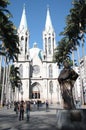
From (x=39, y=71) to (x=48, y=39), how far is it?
39.5 ft

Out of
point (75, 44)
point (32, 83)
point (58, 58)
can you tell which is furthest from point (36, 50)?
point (75, 44)

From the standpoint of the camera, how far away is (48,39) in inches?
3169

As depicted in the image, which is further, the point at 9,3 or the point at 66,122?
the point at 9,3

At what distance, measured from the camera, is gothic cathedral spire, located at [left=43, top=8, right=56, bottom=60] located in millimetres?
78125

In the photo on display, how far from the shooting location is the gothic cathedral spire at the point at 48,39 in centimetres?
7812

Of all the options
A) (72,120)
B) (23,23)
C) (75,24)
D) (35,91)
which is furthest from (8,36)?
(23,23)

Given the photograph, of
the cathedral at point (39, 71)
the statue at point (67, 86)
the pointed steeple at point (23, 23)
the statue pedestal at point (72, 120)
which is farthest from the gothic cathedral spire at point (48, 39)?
the statue pedestal at point (72, 120)

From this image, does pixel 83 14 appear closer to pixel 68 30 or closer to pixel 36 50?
pixel 68 30

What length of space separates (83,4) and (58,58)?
2329cm

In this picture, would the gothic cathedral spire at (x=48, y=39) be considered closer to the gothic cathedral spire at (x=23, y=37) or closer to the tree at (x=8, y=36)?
the gothic cathedral spire at (x=23, y=37)

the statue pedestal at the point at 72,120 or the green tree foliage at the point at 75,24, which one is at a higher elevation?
the green tree foliage at the point at 75,24

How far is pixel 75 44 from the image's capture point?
46.6m

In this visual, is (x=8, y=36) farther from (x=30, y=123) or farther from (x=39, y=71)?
(x=39, y=71)

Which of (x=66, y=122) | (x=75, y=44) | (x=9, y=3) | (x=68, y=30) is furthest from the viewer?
(x=75, y=44)
